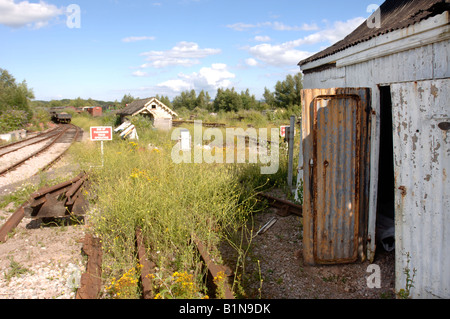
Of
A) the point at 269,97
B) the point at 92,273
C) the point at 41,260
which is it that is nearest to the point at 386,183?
the point at 92,273

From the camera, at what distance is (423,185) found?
3479 mm

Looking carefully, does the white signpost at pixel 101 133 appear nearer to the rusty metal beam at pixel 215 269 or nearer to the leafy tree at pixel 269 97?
the rusty metal beam at pixel 215 269

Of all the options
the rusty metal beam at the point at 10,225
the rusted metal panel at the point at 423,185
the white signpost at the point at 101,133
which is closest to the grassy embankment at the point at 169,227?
the rusty metal beam at the point at 10,225

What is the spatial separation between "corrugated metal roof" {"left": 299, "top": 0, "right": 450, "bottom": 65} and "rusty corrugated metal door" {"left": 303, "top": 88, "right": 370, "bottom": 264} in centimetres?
92

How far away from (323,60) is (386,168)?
2437 mm

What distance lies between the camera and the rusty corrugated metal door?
4.52 m

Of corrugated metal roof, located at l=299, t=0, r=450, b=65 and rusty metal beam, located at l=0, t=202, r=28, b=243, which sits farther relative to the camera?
rusty metal beam, located at l=0, t=202, r=28, b=243

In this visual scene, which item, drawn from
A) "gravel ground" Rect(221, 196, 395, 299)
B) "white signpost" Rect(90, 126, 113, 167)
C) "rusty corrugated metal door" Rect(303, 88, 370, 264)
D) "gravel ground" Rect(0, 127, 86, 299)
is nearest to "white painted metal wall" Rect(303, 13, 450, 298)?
"gravel ground" Rect(221, 196, 395, 299)

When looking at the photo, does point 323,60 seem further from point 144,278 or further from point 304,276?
point 144,278

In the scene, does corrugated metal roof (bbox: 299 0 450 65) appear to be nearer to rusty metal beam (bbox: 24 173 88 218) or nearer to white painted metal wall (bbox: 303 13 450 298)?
white painted metal wall (bbox: 303 13 450 298)

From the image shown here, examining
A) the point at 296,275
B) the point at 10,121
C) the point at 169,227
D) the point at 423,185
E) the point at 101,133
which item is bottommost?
the point at 296,275

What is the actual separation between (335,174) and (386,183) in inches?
95.3

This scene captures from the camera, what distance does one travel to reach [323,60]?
6398mm

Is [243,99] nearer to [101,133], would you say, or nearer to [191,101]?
[191,101]
